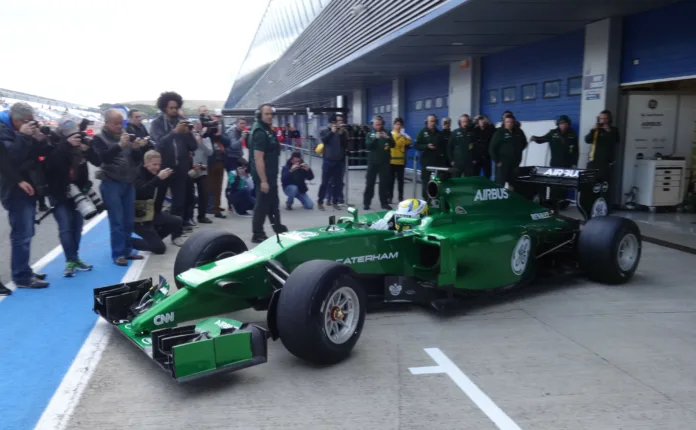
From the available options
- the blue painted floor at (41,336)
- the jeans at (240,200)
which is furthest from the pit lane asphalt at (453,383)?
the jeans at (240,200)

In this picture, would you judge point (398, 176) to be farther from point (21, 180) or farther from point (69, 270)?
point (21, 180)

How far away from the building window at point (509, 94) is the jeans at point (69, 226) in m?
11.2

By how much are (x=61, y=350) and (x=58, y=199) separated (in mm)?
2542

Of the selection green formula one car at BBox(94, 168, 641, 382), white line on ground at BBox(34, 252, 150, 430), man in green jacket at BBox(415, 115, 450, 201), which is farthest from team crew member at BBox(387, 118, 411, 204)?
white line on ground at BBox(34, 252, 150, 430)

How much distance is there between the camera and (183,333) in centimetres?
385

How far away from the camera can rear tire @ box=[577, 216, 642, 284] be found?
6.17 meters

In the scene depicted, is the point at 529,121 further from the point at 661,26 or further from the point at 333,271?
the point at 333,271

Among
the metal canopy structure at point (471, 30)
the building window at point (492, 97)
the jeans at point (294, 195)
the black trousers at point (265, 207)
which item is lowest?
the jeans at point (294, 195)

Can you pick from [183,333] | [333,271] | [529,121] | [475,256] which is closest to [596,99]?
[529,121]

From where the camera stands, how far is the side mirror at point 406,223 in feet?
18.6

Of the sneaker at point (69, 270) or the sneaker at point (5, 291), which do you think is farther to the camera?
the sneaker at point (69, 270)

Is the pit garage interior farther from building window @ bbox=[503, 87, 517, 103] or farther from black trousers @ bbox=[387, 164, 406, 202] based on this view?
black trousers @ bbox=[387, 164, 406, 202]

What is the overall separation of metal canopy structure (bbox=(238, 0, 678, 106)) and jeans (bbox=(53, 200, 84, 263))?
6.70 m

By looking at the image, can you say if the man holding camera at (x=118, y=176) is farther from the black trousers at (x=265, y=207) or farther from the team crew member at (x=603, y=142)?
→ the team crew member at (x=603, y=142)
